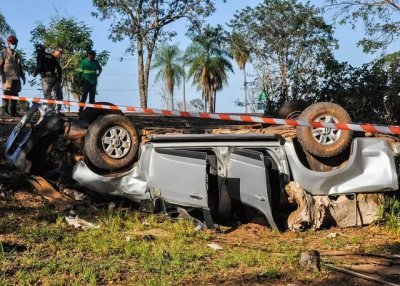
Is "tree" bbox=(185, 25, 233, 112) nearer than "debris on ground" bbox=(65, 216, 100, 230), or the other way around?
"debris on ground" bbox=(65, 216, 100, 230)

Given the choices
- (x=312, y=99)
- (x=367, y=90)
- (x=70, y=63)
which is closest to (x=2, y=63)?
(x=312, y=99)

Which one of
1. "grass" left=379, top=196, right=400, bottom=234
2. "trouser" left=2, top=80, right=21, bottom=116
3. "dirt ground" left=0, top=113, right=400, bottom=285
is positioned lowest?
"dirt ground" left=0, top=113, right=400, bottom=285

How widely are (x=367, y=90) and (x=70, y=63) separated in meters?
12.3

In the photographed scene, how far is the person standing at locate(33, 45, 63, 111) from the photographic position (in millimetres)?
9984

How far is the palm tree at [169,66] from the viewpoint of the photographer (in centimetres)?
3788

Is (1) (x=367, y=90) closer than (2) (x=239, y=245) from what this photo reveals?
No

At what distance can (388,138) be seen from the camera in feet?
19.7

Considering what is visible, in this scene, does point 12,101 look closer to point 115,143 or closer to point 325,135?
point 115,143

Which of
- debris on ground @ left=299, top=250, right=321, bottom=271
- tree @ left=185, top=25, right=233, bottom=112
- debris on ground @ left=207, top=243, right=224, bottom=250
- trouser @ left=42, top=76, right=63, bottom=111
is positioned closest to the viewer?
debris on ground @ left=299, top=250, right=321, bottom=271

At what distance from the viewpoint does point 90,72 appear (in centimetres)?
1098

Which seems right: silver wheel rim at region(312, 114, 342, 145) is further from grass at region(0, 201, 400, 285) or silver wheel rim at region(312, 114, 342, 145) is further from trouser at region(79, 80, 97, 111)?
trouser at region(79, 80, 97, 111)

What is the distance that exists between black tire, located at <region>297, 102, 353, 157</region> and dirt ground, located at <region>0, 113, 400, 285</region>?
0.92 m

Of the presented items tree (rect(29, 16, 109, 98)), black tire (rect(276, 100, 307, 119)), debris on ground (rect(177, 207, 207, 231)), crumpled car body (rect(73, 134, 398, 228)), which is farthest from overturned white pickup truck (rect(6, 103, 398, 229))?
tree (rect(29, 16, 109, 98))

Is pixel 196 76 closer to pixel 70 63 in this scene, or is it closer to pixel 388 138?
pixel 70 63
